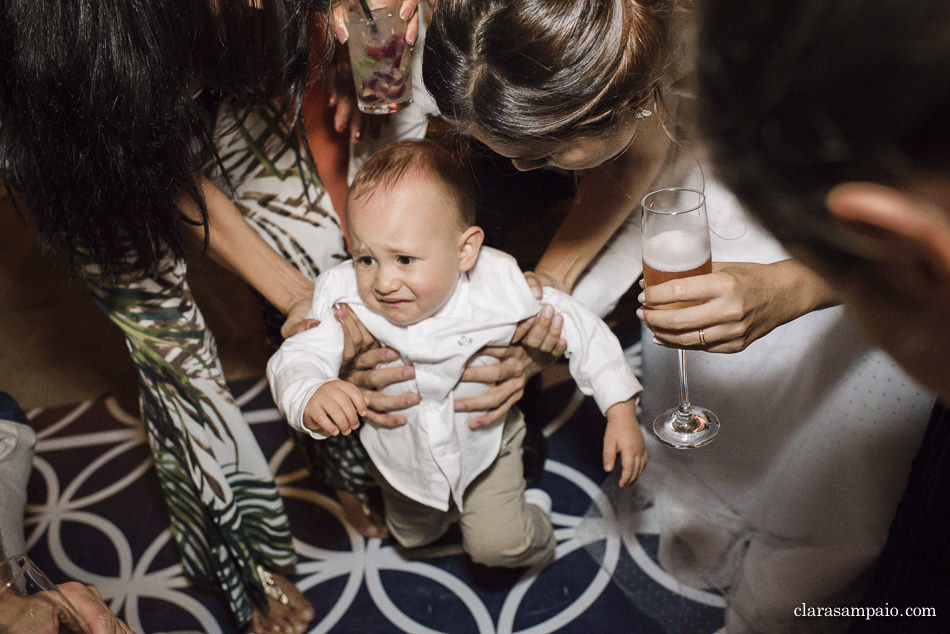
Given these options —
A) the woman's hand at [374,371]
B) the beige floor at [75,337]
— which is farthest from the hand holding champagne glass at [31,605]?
the beige floor at [75,337]

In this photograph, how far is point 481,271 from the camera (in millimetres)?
1450

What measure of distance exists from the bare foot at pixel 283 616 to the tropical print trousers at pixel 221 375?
0.04m

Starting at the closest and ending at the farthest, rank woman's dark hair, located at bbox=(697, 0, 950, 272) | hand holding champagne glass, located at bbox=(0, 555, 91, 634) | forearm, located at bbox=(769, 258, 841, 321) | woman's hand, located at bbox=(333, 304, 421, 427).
Result: woman's dark hair, located at bbox=(697, 0, 950, 272), hand holding champagne glass, located at bbox=(0, 555, 91, 634), forearm, located at bbox=(769, 258, 841, 321), woman's hand, located at bbox=(333, 304, 421, 427)

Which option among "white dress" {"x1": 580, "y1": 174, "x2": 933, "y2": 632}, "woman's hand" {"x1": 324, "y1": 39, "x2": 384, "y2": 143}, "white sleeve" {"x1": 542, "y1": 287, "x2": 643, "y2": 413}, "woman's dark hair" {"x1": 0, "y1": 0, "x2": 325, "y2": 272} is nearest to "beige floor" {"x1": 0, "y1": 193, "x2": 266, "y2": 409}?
"woman's hand" {"x1": 324, "y1": 39, "x2": 384, "y2": 143}

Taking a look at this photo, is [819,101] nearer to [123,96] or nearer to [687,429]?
[687,429]

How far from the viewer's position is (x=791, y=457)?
1468 mm

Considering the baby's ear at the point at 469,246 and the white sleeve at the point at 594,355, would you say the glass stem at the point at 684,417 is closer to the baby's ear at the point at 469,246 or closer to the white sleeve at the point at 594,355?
the white sleeve at the point at 594,355

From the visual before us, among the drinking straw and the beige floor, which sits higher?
the drinking straw

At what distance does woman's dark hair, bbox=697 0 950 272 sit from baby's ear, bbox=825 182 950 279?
0.01 meters

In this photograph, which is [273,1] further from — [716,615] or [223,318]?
[223,318]

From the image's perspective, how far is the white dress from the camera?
1.35 m

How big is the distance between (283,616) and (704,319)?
45.5 inches

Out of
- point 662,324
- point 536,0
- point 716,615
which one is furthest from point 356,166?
point 716,615

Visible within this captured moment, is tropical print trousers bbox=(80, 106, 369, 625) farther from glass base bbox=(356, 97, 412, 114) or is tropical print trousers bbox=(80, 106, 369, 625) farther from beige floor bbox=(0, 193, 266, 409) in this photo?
beige floor bbox=(0, 193, 266, 409)
